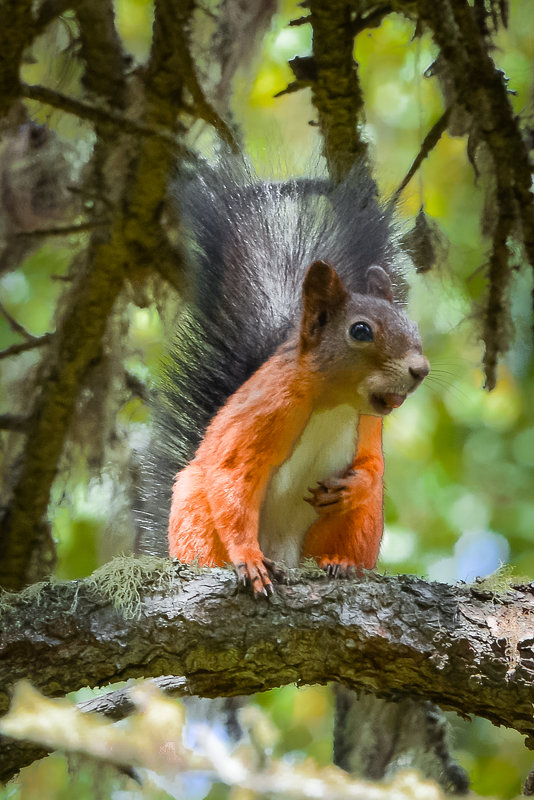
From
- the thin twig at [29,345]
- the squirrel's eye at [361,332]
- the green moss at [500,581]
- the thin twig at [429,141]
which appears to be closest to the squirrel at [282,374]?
the squirrel's eye at [361,332]

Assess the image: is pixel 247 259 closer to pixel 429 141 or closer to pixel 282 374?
pixel 282 374

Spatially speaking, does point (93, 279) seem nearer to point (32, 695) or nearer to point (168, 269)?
point (168, 269)

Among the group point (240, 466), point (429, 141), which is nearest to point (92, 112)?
point (429, 141)

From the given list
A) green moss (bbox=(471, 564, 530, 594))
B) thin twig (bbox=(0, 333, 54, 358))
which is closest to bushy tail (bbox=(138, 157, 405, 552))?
thin twig (bbox=(0, 333, 54, 358))

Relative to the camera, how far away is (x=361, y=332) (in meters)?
1.87

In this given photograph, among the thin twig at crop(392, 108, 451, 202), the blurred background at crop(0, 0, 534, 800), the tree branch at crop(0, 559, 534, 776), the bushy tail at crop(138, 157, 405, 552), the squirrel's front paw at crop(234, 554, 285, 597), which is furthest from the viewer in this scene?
the blurred background at crop(0, 0, 534, 800)

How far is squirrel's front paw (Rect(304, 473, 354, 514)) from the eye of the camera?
1.96 meters

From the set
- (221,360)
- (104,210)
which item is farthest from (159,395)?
(104,210)

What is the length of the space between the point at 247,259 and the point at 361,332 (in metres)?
0.51

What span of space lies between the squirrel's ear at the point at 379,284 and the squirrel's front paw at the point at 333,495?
0.43 metres

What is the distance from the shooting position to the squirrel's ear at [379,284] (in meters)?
2.04

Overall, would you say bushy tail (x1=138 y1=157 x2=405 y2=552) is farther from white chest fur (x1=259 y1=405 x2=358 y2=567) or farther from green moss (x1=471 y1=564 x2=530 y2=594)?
green moss (x1=471 y1=564 x2=530 y2=594)

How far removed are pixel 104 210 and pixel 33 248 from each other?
0.35m

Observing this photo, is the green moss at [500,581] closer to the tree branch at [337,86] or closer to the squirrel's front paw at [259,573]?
the squirrel's front paw at [259,573]
